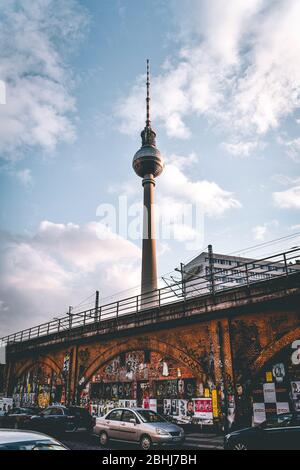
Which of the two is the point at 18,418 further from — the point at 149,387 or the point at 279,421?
the point at 279,421

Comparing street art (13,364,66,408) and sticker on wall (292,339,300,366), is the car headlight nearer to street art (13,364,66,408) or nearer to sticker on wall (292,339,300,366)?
sticker on wall (292,339,300,366)

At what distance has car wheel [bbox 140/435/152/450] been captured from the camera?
36.1 ft

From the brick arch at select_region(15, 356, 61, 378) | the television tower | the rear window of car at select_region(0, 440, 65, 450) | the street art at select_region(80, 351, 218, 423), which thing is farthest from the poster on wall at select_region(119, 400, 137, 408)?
the television tower

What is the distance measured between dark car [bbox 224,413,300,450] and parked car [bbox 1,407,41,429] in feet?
36.9

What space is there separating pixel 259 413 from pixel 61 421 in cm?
860

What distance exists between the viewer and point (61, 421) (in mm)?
15641

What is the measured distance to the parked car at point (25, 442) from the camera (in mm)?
3666

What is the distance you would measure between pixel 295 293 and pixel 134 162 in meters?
35.7

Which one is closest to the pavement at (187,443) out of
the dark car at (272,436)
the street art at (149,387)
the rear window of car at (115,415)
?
the rear window of car at (115,415)

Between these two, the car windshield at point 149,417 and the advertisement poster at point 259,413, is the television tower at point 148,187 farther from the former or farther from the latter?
the car windshield at point 149,417

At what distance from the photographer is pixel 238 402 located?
14273 millimetres

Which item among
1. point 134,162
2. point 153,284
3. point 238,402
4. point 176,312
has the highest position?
point 134,162
